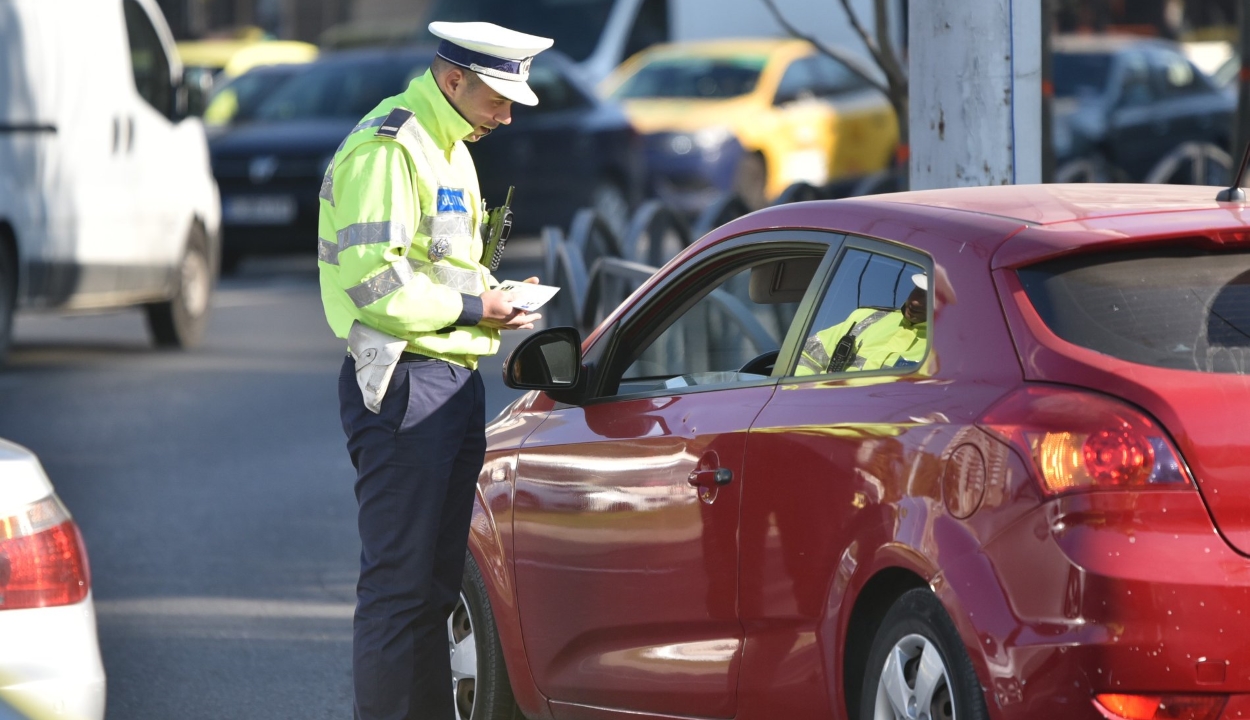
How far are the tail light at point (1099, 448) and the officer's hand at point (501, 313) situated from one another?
151 cm

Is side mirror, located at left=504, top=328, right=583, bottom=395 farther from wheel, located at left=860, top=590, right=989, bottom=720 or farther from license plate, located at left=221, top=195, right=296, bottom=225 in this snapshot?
license plate, located at left=221, top=195, right=296, bottom=225

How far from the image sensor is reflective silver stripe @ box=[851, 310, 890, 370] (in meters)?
4.21

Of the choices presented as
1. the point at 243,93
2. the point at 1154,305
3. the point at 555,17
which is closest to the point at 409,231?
the point at 1154,305

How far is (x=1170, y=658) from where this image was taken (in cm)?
342

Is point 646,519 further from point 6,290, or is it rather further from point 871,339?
point 6,290

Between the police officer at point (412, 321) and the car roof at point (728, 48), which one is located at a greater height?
the police officer at point (412, 321)

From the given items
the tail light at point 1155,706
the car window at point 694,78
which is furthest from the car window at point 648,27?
the tail light at point 1155,706

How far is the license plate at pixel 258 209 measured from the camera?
17.9 m

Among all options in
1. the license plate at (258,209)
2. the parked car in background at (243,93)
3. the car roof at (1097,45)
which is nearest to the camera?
the license plate at (258,209)

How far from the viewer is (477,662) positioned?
5.25 m

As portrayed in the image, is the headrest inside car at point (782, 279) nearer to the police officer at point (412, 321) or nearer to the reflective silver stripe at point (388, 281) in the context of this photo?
the police officer at point (412, 321)

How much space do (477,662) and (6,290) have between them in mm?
8007

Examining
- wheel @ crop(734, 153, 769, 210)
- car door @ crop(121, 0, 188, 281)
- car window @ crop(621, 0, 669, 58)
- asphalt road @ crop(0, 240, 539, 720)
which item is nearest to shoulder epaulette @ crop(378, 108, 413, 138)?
asphalt road @ crop(0, 240, 539, 720)

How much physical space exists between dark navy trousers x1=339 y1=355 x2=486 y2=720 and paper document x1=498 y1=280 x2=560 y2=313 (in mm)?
199
